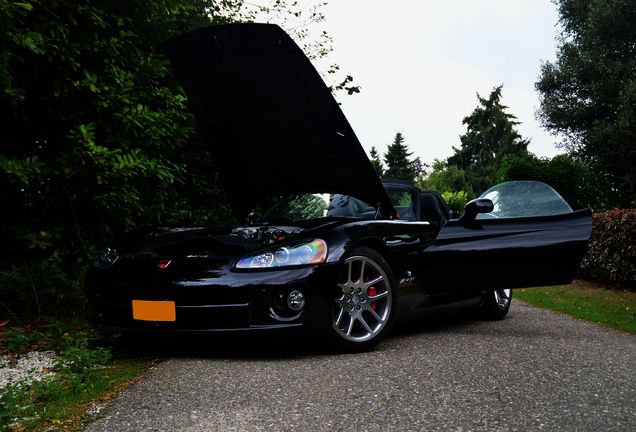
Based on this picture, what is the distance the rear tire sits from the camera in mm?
6566

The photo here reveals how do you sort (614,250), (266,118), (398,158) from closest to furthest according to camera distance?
(266,118) → (614,250) → (398,158)

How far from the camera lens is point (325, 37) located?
33.7 ft

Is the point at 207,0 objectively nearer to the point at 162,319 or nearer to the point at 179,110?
the point at 179,110

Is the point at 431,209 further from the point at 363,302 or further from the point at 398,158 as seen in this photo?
the point at 398,158

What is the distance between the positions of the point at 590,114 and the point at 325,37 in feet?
50.8

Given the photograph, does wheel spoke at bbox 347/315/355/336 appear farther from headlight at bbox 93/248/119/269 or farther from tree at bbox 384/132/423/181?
tree at bbox 384/132/423/181

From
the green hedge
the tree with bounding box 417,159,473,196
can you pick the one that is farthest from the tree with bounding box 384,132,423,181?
the green hedge

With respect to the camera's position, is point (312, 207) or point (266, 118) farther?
point (312, 207)

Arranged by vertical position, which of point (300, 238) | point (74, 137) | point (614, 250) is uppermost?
point (74, 137)

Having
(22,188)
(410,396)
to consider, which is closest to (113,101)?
(22,188)

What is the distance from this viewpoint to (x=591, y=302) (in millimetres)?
9125

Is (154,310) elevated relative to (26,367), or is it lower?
elevated

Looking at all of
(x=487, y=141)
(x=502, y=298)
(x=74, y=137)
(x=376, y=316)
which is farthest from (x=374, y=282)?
(x=487, y=141)

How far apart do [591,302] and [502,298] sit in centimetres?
304
